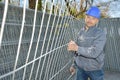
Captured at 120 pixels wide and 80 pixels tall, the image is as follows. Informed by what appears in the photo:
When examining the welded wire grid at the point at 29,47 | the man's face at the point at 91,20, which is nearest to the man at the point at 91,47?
the man's face at the point at 91,20

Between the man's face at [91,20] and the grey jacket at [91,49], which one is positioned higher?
the man's face at [91,20]

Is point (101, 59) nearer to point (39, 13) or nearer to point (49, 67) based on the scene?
point (49, 67)

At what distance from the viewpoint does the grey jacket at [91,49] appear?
169 inches

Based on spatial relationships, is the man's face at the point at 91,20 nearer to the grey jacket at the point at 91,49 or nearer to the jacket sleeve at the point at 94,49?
the grey jacket at the point at 91,49

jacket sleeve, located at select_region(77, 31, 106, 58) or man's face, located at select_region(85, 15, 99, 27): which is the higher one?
man's face, located at select_region(85, 15, 99, 27)

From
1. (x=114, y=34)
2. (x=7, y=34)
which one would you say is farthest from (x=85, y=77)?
(x=114, y=34)

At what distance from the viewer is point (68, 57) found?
6.30 metres

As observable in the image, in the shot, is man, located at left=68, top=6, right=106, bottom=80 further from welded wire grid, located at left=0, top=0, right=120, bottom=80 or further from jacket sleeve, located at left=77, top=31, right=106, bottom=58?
welded wire grid, located at left=0, top=0, right=120, bottom=80

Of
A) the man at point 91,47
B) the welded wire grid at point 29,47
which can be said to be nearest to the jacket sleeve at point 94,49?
the man at point 91,47

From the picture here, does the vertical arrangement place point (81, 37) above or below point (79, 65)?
above

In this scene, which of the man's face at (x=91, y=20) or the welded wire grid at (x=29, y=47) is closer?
the welded wire grid at (x=29, y=47)

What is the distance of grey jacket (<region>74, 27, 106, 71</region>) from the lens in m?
4.28

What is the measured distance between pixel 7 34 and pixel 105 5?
20.0m

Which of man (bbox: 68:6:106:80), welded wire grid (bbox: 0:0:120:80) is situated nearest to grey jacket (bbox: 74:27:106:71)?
man (bbox: 68:6:106:80)
